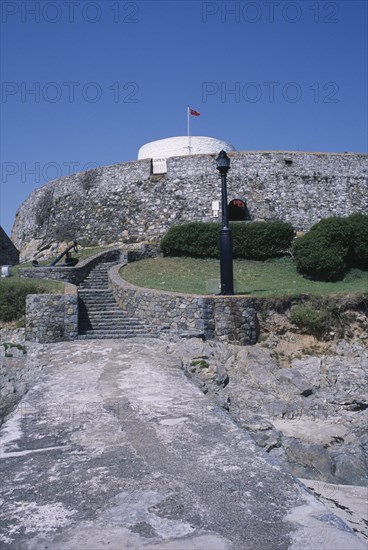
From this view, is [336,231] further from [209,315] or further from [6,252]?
[6,252]

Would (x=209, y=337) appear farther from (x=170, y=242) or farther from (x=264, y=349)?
(x=170, y=242)

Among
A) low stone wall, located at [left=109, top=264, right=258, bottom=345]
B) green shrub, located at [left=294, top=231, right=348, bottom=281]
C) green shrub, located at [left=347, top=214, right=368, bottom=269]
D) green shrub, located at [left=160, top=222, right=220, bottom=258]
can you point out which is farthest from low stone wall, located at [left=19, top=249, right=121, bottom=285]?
green shrub, located at [left=347, top=214, right=368, bottom=269]

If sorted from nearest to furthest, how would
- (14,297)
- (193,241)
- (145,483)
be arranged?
1. (145,483)
2. (14,297)
3. (193,241)

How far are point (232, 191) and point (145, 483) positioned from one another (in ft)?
65.4

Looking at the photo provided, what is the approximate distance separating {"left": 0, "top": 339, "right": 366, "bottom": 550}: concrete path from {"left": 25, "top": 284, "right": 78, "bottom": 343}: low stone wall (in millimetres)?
4679

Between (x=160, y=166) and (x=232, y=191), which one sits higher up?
(x=160, y=166)

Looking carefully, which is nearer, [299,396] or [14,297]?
[299,396]

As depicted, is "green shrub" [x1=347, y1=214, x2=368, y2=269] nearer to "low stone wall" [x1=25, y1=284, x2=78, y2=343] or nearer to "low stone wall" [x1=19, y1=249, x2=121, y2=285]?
"low stone wall" [x1=19, y1=249, x2=121, y2=285]

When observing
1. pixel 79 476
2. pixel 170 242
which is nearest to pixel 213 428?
pixel 79 476

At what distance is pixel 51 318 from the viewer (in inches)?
446

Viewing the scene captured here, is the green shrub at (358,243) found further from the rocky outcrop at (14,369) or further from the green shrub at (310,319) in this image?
the rocky outcrop at (14,369)

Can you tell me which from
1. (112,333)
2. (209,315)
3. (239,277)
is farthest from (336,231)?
(112,333)

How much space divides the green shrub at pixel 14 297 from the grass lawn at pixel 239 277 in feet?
10.3

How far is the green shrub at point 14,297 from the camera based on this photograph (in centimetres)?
1248
